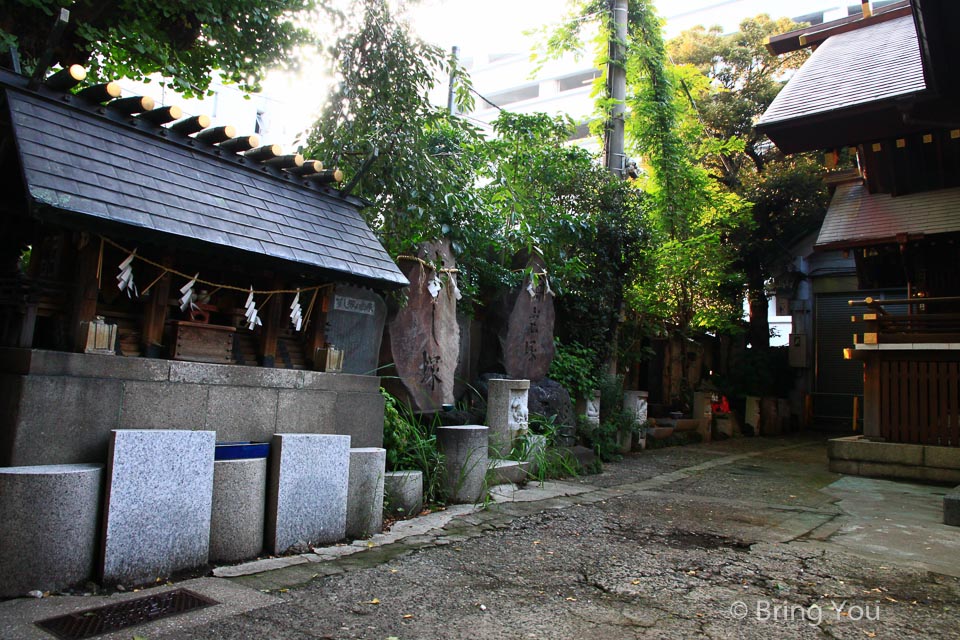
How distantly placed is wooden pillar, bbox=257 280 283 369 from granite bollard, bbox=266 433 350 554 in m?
0.90

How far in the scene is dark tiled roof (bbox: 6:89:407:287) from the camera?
13.9ft

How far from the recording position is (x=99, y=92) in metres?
5.00

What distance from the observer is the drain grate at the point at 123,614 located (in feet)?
11.0

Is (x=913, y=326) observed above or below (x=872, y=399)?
above

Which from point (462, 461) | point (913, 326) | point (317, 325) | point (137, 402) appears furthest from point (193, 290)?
point (913, 326)

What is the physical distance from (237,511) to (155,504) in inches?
26.4

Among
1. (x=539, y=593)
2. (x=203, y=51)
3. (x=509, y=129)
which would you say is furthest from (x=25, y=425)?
(x=509, y=129)

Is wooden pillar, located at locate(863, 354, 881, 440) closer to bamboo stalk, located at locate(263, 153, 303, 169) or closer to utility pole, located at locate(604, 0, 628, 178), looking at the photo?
utility pole, located at locate(604, 0, 628, 178)

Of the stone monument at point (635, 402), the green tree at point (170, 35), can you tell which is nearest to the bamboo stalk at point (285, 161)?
the green tree at point (170, 35)

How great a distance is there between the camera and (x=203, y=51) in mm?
9617

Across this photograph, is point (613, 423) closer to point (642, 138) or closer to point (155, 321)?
point (642, 138)

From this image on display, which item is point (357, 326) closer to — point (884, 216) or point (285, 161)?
point (285, 161)

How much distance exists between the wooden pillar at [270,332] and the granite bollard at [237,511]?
1.17 meters

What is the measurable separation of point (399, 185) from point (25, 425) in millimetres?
5179
